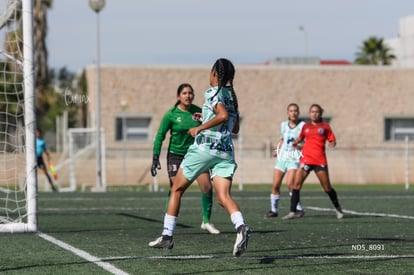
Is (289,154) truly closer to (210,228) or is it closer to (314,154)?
(314,154)

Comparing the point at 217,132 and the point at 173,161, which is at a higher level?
the point at 217,132

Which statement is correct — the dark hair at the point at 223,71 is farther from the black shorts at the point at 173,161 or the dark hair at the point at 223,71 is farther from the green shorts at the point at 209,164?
the black shorts at the point at 173,161

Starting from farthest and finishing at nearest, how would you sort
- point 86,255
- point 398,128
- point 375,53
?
point 375,53 < point 398,128 < point 86,255

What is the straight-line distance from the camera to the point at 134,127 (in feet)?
175

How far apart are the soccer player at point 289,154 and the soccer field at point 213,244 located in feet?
1.34

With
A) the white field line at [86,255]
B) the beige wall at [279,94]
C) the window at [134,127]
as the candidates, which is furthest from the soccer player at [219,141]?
the window at [134,127]

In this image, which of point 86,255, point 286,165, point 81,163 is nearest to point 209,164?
point 86,255

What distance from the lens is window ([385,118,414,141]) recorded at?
181ft

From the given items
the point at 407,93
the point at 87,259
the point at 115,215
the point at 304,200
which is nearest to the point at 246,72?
the point at 407,93

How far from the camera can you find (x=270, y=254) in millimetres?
11031

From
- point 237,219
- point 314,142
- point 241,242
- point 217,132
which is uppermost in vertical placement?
point 217,132

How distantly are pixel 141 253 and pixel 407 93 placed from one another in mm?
45781

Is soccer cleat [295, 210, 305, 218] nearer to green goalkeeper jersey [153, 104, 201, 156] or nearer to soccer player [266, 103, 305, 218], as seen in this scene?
soccer player [266, 103, 305, 218]

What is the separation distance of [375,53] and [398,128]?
2510 centimetres
